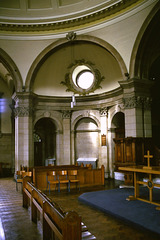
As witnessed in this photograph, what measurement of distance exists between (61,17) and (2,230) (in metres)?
12.5

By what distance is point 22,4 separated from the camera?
1441cm

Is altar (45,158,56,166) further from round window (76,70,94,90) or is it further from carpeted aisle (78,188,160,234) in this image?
carpeted aisle (78,188,160,234)

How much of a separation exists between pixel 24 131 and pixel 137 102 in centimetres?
712

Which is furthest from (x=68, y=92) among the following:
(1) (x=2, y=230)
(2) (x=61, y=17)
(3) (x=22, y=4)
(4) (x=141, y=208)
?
(1) (x=2, y=230)

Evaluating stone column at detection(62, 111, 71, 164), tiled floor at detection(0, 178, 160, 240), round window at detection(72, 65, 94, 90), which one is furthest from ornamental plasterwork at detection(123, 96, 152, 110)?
tiled floor at detection(0, 178, 160, 240)

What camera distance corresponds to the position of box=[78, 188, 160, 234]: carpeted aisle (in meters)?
5.86

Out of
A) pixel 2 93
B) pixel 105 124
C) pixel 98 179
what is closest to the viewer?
pixel 98 179

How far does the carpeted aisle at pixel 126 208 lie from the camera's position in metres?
5.86

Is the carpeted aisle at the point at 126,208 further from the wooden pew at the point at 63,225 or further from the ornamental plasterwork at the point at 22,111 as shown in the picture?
the ornamental plasterwork at the point at 22,111

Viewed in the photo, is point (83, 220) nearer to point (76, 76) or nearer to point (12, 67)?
point (12, 67)

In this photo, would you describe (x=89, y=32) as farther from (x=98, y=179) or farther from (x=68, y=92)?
(x=98, y=179)

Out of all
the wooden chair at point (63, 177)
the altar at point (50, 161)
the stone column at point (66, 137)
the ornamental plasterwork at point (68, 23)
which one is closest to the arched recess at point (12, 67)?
the ornamental plasterwork at point (68, 23)

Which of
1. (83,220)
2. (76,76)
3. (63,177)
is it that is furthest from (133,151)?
(76,76)

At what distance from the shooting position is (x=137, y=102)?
1241cm
